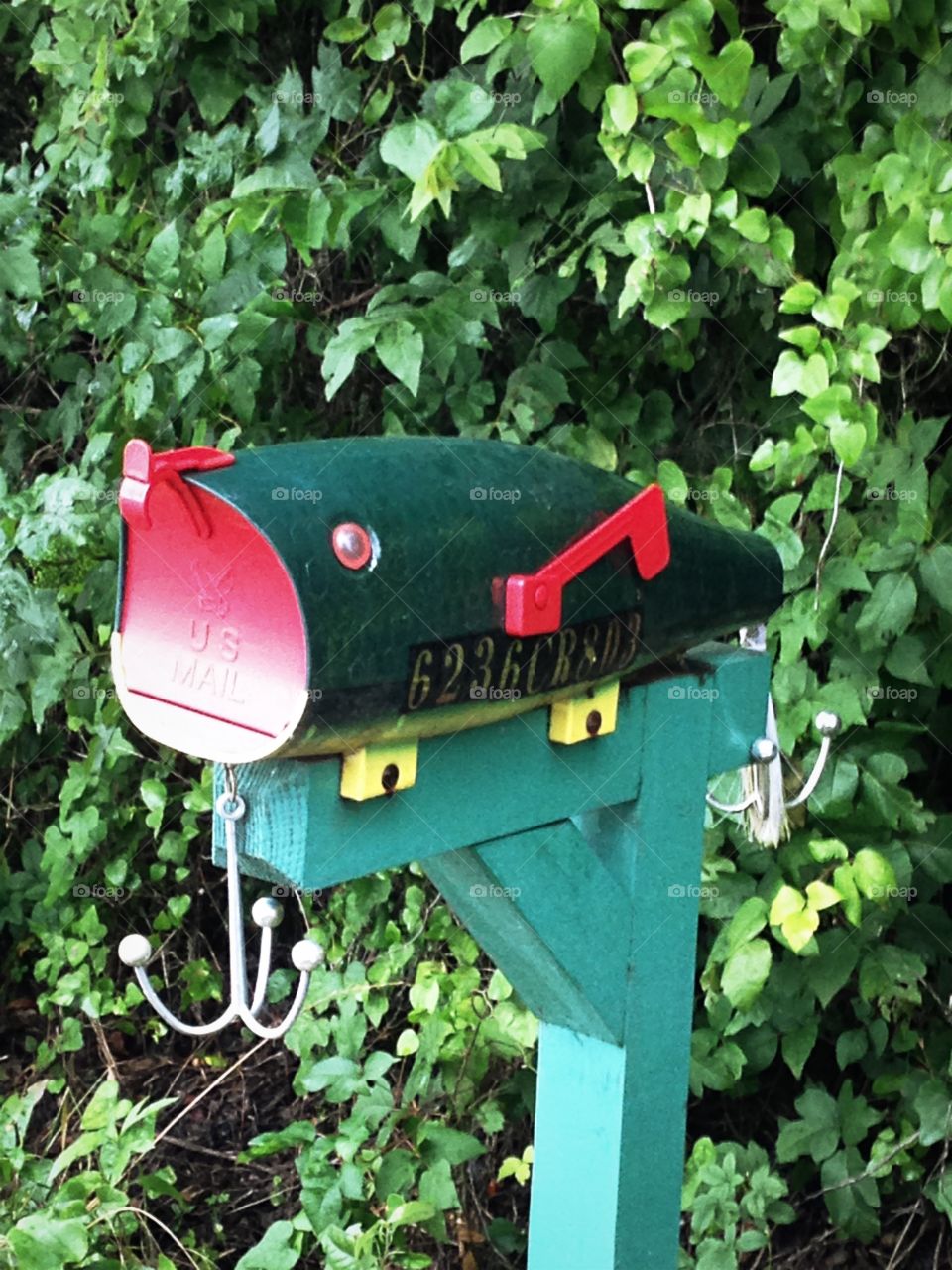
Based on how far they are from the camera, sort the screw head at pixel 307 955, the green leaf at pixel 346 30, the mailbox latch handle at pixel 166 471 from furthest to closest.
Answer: the green leaf at pixel 346 30 < the screw head at pixel 307 955 < the mailbox latch handle at pixel 166 471

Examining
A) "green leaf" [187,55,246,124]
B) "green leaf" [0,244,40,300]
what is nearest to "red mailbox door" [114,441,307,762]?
"green leaf" [0,244,40,300]

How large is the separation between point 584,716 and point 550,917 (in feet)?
0.49

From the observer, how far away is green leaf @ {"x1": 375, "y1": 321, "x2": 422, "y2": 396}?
1.86m

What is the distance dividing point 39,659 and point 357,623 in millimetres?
1516

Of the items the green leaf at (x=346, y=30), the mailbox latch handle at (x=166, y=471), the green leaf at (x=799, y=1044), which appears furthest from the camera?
the green leaf at (x=346, y=30)

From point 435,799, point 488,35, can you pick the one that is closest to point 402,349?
point 488,35

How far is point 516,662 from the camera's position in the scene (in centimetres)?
97

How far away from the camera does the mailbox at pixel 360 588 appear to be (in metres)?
0.84

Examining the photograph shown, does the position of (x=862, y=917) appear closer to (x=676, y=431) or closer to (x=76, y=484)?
(x=676, y=431)

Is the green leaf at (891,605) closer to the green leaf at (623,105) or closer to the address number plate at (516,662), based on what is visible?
the green leaf at (623,105)

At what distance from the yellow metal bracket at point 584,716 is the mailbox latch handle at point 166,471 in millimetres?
320

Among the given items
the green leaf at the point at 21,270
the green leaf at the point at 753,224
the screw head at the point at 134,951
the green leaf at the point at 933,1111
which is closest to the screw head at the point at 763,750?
the screw head at the point at 134,951

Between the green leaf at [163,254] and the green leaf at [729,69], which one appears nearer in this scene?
the green leaf at [729,69]

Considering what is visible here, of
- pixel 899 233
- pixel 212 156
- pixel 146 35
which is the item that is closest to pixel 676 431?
pixel 899 233
